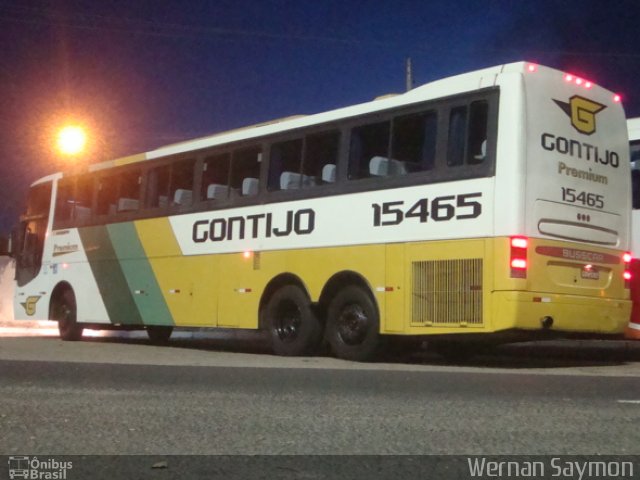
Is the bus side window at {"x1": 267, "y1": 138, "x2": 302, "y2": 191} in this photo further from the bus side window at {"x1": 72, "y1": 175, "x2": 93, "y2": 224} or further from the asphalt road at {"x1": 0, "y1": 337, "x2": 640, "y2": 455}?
the bus side window at {"x1": 72, "y1": 175, "x2": 93, "y2": 224}

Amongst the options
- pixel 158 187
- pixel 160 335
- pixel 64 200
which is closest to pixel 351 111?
pixel 158 187

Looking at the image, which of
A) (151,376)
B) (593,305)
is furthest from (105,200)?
(593,305)

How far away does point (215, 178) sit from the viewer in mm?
14281

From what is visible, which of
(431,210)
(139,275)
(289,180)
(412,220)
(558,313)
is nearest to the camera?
(558,313)

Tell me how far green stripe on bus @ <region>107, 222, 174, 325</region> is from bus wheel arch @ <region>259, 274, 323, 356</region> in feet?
8.66

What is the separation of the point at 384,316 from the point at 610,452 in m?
6.31

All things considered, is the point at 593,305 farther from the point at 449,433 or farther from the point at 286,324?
the point at 449,433

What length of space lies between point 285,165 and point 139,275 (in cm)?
418

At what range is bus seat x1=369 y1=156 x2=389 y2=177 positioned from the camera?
11484mm

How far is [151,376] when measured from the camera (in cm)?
896

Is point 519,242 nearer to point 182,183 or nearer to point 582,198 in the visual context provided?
point 582,198

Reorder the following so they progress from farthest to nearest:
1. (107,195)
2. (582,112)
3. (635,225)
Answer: (107,195) → (635,225) → (582,112)

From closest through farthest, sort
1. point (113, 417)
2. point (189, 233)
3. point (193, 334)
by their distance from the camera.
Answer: point (113, 417), point (189, 233), point (193, 334)

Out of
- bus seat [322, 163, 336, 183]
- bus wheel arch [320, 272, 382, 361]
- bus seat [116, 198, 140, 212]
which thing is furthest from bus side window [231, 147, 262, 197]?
bus seat [116, 198, 140, 212]
